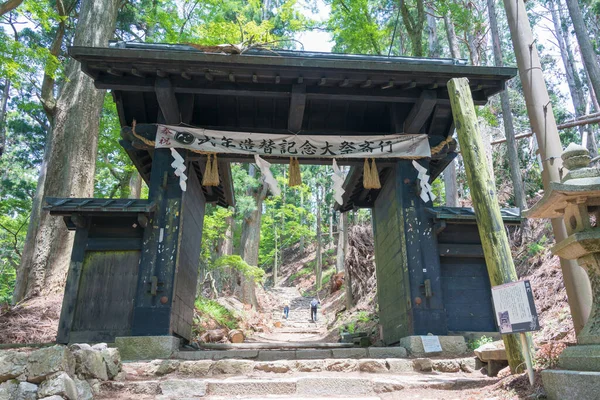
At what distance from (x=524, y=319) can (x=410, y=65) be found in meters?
4.38

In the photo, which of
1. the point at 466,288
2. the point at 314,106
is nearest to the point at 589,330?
the point at 466,288

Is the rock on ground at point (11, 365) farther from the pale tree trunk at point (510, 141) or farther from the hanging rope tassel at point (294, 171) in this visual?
the pale tree trunk at point (510, 141)

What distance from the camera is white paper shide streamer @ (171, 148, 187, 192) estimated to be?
682 cm

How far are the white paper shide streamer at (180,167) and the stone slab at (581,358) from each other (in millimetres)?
5685

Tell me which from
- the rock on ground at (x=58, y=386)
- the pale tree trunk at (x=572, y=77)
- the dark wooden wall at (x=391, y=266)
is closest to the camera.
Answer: the rock on ground at (x=58, y=386)

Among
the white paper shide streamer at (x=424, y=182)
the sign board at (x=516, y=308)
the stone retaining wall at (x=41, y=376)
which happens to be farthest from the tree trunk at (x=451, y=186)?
the stone retaining wall at (x=41, y=376)

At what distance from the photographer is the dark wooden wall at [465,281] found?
7.02 meters

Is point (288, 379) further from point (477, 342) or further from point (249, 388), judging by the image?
point (477, 342)

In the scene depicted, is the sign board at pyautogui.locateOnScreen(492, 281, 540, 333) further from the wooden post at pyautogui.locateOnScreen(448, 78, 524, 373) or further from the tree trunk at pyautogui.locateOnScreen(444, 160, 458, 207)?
the tree trunk at pyautogui.locateOnScreen(444, 160, 458, 207)

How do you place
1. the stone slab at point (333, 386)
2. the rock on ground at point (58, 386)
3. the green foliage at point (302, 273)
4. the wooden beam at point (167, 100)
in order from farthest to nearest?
1. the green foliage at point (302, 273)
2. the wooden beam at point (167, 100)
3. the stone slab at point (333, 386)
4. the rock on ground at point (58, 386)

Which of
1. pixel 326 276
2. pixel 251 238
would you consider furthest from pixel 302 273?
pixel 251 238

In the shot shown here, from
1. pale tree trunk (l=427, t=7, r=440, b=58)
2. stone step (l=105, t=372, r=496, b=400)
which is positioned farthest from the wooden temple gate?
pale tree trunk (l=427, t=7, r=440, b=58)

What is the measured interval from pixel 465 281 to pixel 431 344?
1.62 m

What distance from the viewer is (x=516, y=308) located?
3.69m
